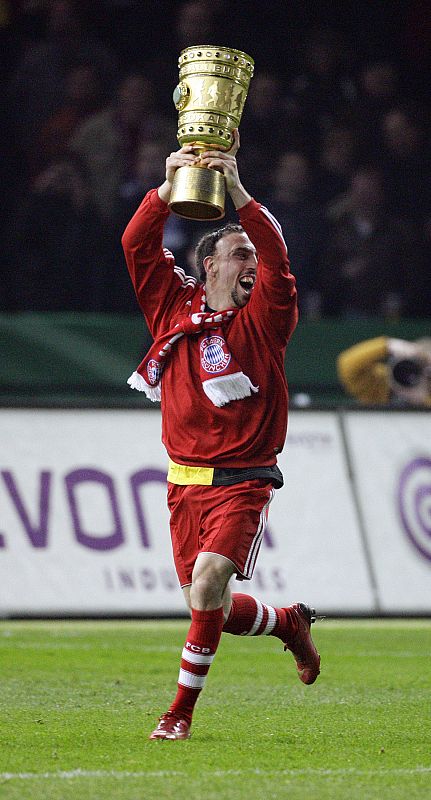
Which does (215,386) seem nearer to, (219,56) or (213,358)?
(213,358)

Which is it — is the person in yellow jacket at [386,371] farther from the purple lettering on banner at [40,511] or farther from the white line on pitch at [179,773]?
the white line on pitch at [179,773]

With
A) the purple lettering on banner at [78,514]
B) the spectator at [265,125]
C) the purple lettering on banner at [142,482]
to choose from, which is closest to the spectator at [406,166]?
the spectator at [265,125]

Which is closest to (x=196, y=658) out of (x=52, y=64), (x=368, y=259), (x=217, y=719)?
(x=217, y=719)

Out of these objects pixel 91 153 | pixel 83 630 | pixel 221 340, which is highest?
pixel 91 153

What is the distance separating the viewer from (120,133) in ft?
44.7

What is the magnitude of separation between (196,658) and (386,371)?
6.90m

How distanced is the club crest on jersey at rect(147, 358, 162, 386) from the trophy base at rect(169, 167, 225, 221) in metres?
0.72

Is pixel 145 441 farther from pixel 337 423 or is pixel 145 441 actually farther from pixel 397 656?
pixel 397 656

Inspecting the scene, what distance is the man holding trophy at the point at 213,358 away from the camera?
5508mm

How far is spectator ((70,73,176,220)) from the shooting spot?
529 inches

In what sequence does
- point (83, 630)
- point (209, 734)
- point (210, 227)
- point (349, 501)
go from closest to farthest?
point (209, 734), point (83, 630), point (349, 501), point (210, 227)

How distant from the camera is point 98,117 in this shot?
44.7 ft

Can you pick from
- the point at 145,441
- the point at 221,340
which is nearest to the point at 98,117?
the point at 145,441

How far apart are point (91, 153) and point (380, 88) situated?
319 cm
